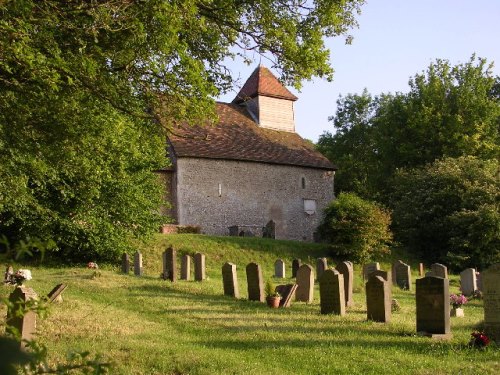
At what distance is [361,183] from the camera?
52.2 meters

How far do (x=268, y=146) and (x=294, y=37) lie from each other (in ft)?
93.9

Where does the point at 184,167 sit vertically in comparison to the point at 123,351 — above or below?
above

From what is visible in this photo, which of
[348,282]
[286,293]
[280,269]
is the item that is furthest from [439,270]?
[286,293]

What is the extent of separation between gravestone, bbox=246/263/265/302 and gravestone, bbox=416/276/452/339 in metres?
5.38

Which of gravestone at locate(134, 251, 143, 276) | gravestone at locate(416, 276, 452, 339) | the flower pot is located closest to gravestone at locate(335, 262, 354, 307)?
the flower pot

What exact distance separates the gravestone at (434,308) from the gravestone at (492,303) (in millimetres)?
642

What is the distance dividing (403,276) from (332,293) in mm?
10116

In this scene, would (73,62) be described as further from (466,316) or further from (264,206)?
(264,206)

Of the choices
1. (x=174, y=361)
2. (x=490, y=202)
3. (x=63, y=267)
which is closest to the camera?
(x=174, y=361)

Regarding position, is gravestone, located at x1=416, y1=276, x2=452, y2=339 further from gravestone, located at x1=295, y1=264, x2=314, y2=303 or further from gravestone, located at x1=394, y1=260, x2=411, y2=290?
gravestone, located at x1=394, y1=260, x2=411, y2=290

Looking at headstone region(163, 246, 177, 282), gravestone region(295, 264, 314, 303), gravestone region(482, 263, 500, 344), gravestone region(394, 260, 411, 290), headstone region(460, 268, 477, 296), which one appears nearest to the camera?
gravestone region(482, 263, 500, 344)

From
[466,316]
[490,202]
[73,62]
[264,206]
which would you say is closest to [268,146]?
[264,206]

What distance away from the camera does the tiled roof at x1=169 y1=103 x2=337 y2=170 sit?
3759 cm

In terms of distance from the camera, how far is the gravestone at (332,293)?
1328 cm
